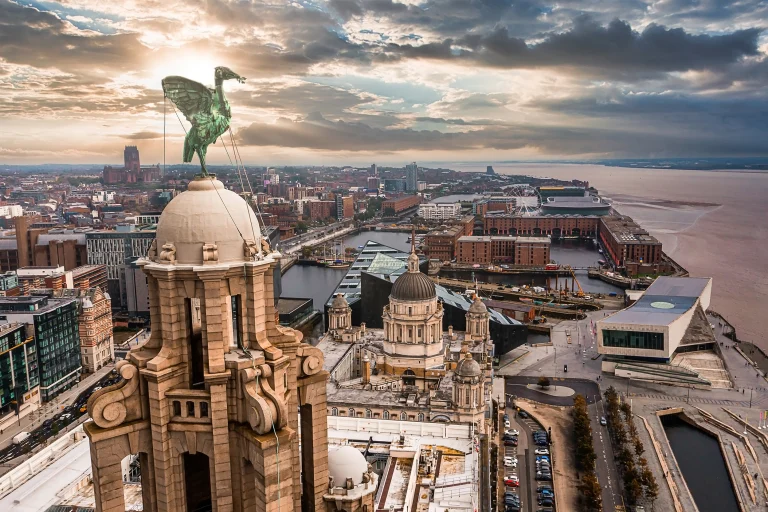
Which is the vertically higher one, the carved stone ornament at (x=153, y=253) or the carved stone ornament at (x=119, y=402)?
the carved stone ornament at (x=153, y=253)

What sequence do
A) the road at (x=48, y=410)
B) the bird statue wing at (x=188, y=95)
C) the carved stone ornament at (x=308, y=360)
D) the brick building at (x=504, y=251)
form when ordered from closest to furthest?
1. the bird statue wing at (x=188, y=95)
2. the carved stone ornament at (x=308, y=360)
3. the road at (x=48, y=410)
4. the brick building at (x=504, y=251)

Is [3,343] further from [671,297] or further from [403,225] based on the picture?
[403,225]

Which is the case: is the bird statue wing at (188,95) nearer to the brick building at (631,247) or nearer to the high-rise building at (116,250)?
the high-rise building at (116,250)

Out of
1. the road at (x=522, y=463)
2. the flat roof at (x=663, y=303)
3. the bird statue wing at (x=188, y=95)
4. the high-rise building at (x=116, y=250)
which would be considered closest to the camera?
the bird statue wing at (x=188, y=95)

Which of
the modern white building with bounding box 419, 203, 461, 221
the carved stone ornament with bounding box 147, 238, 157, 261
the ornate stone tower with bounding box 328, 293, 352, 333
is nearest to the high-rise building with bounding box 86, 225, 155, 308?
the ornate stone tower with bounding box 328, 293, 352, 333

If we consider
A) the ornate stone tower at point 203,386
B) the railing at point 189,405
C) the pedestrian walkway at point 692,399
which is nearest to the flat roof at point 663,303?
the pedestrian walkway at point 692,399

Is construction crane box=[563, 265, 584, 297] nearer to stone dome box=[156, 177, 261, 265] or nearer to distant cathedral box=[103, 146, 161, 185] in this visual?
stone dome box=[156, 177, 261, 265]

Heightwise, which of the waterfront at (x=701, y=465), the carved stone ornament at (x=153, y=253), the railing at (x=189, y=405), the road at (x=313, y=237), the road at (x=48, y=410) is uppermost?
the carved stone ornament at (x=153, y=253)

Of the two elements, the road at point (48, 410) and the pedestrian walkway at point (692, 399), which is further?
the pedestrian walkway at point (692, 399)
